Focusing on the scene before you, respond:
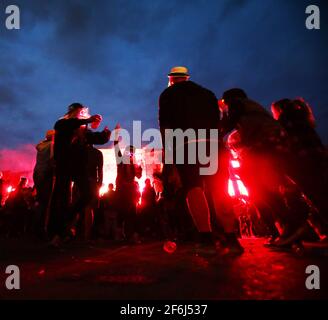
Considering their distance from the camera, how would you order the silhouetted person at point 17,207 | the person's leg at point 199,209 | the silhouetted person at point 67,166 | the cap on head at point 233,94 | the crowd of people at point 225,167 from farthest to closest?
the silhouetted person at point 17,207
the silhouetted person at point 67,166
the cap on head at point 233,94
the crowd of people at point 225,167
the person's leg at point 199,209

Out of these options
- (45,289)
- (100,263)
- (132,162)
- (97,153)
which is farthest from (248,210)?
(45,289)

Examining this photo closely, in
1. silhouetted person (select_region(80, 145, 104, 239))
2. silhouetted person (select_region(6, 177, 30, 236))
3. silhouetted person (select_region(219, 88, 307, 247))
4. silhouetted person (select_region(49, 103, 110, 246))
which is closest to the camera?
silhouetted person (select_region(219, 88, 307, 247))

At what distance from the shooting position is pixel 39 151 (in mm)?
5984

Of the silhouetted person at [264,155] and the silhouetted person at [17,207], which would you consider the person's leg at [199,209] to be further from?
the silhouetted person at [17,207]

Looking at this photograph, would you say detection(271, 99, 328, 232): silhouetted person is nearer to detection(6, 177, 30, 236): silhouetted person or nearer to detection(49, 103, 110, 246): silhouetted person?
detection(49, 103, 110, 246): silhouetted person

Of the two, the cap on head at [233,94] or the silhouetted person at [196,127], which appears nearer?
the silhouetted person at [196,127]


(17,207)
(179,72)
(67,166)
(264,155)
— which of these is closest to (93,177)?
(67,166)

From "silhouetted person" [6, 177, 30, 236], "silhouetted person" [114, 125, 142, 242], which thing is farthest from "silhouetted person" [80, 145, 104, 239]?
"silhouetted person" [6, 177, 30, 236]

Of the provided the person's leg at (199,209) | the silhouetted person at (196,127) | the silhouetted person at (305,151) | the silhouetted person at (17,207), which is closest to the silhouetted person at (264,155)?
the silhouetted person at (305,151)

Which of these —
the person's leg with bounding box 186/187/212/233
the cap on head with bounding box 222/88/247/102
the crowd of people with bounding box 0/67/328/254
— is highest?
the cap on head with bounding box 222/88/247/102

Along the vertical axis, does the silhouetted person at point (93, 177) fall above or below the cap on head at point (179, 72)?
below

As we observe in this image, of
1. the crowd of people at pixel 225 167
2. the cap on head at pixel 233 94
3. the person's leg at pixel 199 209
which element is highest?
the cap on head at pixel 233 94
